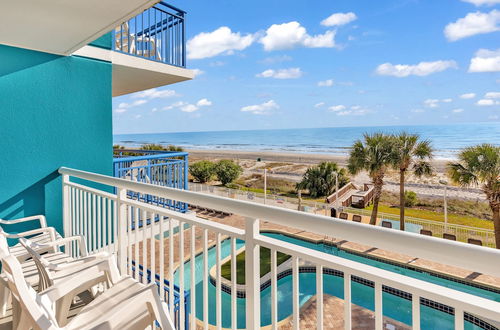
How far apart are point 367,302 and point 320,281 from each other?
8829 mm

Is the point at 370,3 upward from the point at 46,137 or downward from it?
upward

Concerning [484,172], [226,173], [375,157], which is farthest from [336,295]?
[226,173]

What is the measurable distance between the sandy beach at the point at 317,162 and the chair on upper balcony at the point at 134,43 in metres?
21.2

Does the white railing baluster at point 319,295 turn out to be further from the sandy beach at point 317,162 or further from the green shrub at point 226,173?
the green shrub at point 226,173

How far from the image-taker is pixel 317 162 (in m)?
37.8

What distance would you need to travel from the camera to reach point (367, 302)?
869 centimetres

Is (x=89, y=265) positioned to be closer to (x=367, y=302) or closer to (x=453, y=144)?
(x=367, y=302)

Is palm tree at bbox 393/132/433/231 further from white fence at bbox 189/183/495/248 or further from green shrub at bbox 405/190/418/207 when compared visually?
green shrub at bbox 405/190/418/207

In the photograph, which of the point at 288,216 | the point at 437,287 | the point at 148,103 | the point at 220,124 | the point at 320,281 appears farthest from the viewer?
the point at 220,124

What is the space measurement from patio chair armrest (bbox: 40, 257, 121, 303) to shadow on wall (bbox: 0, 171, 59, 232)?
6.89 ft

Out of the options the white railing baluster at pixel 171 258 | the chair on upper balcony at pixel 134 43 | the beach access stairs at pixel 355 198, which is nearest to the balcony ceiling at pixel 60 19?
the white railing baluster at pixel 171 258

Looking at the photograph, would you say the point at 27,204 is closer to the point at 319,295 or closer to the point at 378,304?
the point at 319,295

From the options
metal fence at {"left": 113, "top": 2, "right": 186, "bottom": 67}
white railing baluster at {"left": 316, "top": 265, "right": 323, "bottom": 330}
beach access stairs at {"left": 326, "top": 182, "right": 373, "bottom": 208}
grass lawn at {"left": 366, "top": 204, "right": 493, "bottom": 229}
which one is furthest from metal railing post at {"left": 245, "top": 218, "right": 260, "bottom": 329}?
grass lawn at {"left": 366, "top": 204, "right": 493, "bottom": 229}

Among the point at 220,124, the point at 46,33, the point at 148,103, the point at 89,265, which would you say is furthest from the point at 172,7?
the point at 220,124
